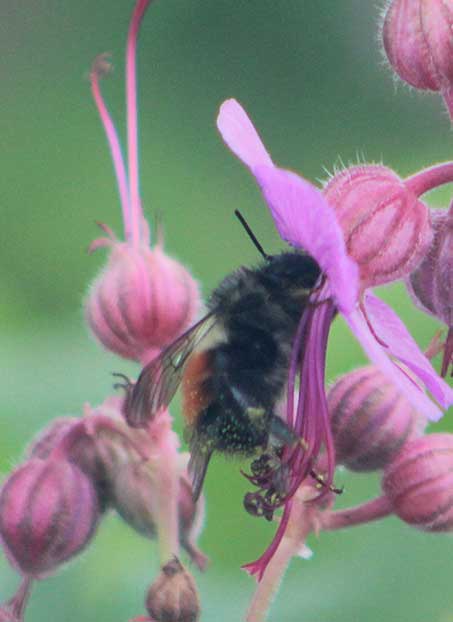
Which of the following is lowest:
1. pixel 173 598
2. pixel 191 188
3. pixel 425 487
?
pixel 191 188

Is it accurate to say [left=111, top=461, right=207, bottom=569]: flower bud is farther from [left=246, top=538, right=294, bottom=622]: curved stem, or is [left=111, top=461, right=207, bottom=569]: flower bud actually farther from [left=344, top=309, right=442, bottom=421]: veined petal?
[left=344, top=309, right=442, bottom=421]: veined petal

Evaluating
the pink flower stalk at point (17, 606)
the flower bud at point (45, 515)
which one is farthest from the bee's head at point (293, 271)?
the pink flower stalk at point (17, 606)

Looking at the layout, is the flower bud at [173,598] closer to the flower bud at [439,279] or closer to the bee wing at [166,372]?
the bee wing at [166,372]

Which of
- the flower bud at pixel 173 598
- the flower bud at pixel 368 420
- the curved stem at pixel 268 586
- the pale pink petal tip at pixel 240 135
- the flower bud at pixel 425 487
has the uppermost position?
the pale pink petal tip at pixel 240 135

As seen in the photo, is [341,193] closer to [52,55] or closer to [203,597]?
[203,597]

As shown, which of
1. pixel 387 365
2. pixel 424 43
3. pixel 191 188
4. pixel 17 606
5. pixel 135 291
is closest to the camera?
pixel 387 365

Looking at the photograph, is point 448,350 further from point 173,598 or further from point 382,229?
point 173,598

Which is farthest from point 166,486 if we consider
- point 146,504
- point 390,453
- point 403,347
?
point 403,347
